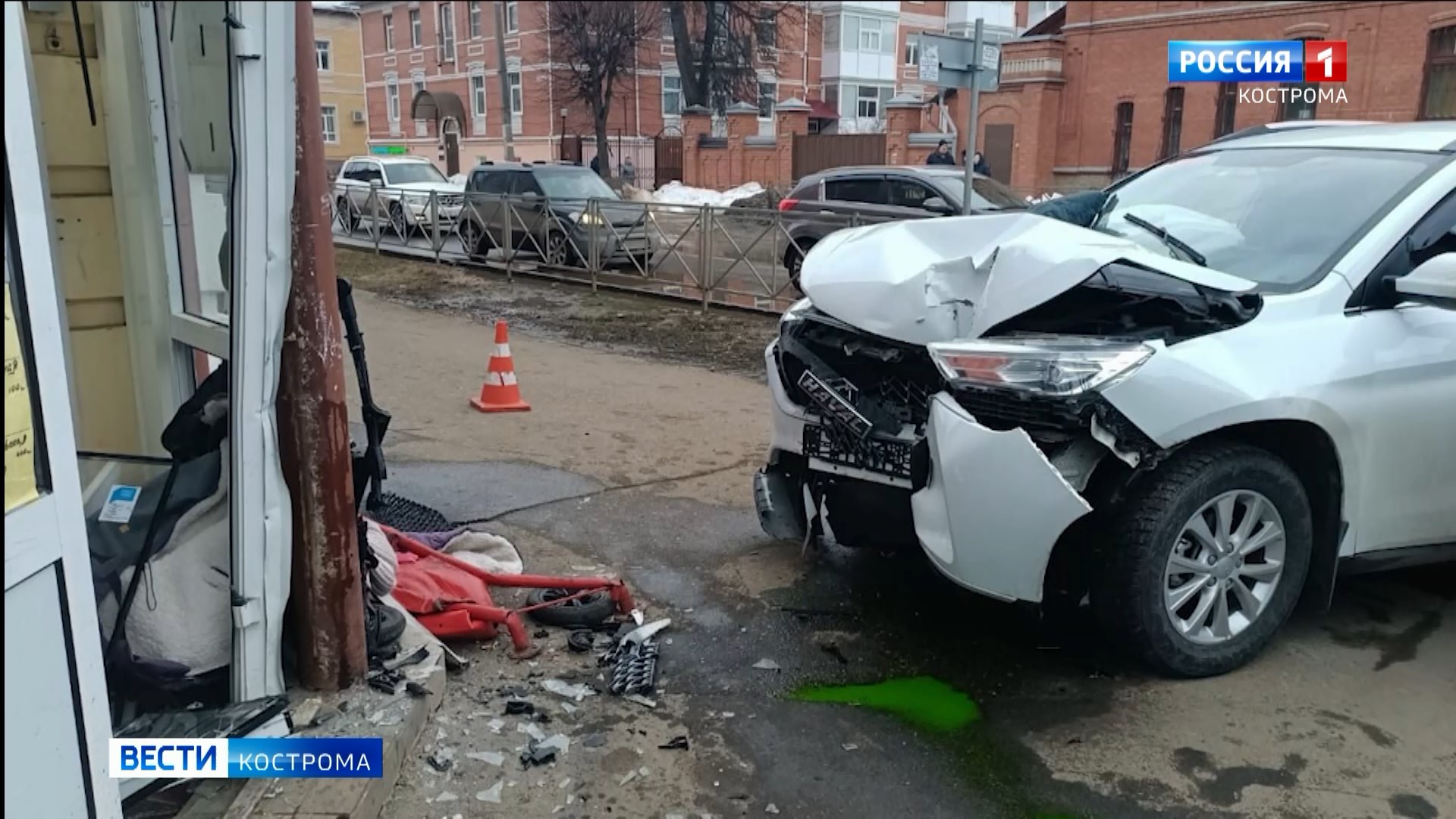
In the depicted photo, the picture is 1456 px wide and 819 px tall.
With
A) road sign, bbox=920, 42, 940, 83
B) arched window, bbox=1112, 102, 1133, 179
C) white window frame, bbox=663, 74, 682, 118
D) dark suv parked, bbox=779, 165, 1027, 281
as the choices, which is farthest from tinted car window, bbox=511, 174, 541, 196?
white window frame, bbox=663, 74, 682, 118

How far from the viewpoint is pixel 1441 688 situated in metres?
3.38

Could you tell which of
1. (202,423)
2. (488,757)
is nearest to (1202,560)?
(488,757)

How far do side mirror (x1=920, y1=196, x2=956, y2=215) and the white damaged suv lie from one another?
8.08m

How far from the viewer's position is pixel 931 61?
823cm

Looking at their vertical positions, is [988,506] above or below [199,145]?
below

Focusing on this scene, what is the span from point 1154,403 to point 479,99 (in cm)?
1349

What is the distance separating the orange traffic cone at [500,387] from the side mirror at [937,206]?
6416 millimetres

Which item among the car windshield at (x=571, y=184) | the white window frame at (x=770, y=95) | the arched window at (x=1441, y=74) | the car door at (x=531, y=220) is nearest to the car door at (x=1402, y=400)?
the car door at (x=531, y=220)

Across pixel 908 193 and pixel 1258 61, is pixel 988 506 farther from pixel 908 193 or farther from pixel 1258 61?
pixel 1258 61

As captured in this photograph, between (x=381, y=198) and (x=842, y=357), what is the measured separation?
48.9 feet

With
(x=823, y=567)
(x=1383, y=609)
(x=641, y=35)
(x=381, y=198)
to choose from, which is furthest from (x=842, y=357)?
(x=641, y=35)

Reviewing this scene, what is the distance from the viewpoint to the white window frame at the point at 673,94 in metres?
35.1

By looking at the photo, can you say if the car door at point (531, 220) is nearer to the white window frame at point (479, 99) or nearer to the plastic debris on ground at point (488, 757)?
the white window frame at point (479, 99)

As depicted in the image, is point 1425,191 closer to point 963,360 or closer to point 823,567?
point 963,360
